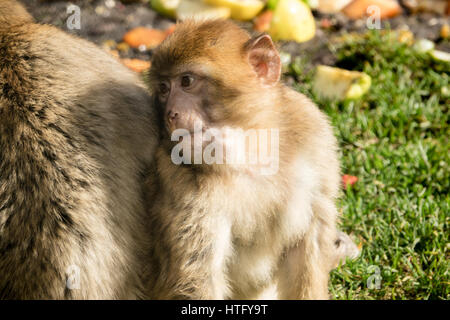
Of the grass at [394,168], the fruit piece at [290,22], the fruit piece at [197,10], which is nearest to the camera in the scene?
the grass at [394,168]

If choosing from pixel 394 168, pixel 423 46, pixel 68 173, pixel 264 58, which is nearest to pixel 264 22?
pixel 423 46

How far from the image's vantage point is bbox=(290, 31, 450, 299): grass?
3611 millimetres

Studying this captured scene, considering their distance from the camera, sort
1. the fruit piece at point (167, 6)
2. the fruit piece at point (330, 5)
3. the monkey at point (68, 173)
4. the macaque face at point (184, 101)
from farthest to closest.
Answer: the fruit piece at point (330, 5) < the fruit piece at point (167, 6) < the macaque face at point (184, 101) < the monkey at point (68, 173)

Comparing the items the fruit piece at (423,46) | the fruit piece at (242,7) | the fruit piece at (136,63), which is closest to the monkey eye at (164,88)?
the fruit piece at (136,63)

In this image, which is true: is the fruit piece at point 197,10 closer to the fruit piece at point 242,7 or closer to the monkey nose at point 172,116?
the fruit piece at point 242,7

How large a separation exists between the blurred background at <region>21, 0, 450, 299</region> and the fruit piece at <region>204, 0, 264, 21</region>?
0.03 ft

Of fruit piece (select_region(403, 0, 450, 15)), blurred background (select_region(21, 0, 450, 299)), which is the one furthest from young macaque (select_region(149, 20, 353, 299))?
fruit piece (select_region(403, 0, 450, 15))

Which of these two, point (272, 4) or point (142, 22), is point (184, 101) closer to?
point (272, 4)

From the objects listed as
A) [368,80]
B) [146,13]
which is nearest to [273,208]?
[368,80]

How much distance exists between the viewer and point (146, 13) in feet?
20.1

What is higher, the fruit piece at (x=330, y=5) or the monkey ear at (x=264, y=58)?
the fruit piece at (x=330, y=5)

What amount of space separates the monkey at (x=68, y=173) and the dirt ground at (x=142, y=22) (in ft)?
9.03

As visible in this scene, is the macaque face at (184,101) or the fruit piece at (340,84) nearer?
the macaque face at (184,101)

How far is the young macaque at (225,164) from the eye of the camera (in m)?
2.71
